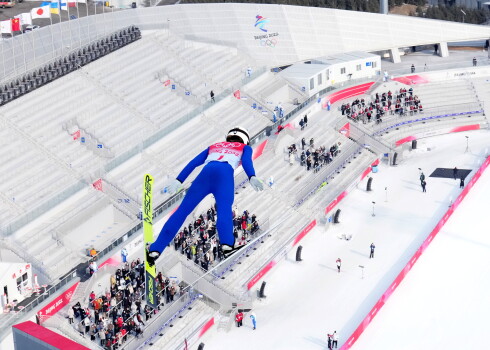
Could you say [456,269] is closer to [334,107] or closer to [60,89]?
[334,107]

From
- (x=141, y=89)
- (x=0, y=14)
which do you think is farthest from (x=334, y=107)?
(x=0, y=14)

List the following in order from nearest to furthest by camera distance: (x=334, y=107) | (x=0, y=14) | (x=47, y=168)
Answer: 1. (x=47, y=168)
2. (x=334, y=107)
3. (x=0, y=14)

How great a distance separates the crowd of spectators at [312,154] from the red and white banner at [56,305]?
1701cm

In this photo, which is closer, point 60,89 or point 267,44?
point 60,89

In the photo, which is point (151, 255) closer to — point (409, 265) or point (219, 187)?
point (219, 187)

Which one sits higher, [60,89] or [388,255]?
[60,89]

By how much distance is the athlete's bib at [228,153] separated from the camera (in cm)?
3120

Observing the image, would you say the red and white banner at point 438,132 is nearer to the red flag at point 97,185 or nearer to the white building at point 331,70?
the white building at point 331,70

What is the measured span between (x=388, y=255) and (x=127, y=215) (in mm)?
11641

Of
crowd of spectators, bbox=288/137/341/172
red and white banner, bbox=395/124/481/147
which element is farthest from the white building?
crowd of spectators, bbox=288/137/341/172

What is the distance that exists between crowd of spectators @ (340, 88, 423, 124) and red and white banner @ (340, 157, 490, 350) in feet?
22.8

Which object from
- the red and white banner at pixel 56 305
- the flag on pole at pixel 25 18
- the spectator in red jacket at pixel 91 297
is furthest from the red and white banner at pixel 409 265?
the flag on pole at pixel 25 18

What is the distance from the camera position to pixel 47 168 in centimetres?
5278

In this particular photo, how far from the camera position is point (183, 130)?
193 feet
